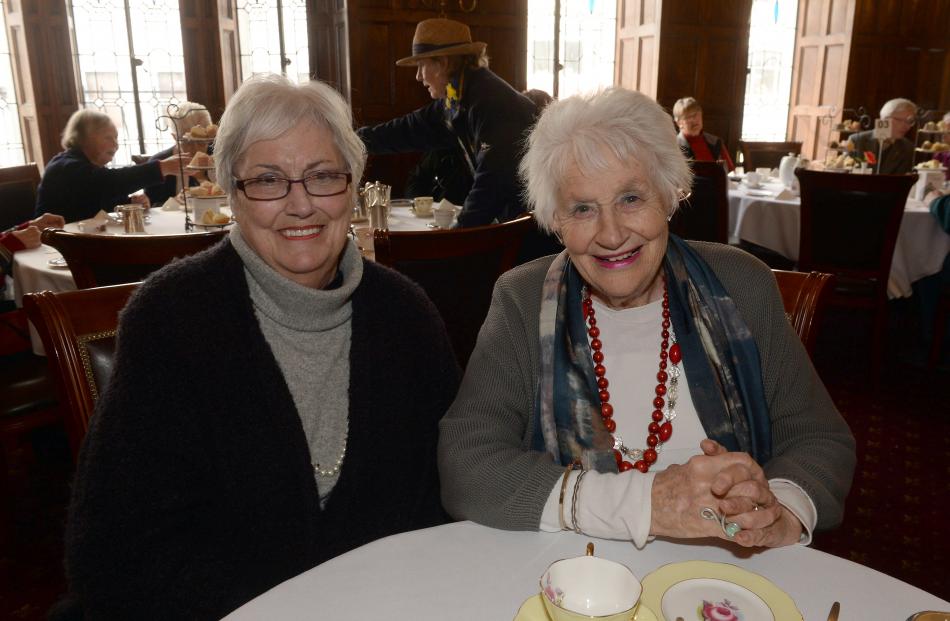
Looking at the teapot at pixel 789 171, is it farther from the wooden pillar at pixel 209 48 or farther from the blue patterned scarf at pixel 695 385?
the wooden pillar at pixel 209 48

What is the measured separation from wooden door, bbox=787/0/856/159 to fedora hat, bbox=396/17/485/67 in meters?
5.37

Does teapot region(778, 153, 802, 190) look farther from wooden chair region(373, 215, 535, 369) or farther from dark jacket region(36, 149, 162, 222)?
dark jacket region(36, 149, 162, 222)

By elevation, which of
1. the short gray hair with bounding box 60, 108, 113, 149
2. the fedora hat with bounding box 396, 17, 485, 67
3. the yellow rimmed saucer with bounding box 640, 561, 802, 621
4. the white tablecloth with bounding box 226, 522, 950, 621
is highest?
the fedora hat with bounding box 396, 17, 485, 67

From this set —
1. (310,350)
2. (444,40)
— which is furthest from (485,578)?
(444,40)

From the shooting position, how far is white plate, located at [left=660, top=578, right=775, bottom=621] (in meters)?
0.84

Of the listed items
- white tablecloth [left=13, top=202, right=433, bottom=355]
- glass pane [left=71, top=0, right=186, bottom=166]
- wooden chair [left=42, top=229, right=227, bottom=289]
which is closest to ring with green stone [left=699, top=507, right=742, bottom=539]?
wooden chair [left=42, top=229, right=227, bottom=289]

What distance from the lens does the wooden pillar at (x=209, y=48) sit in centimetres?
656

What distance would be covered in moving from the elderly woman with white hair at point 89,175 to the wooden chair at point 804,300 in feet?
9.42

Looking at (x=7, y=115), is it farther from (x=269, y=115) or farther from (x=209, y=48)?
(x=269, y=115)

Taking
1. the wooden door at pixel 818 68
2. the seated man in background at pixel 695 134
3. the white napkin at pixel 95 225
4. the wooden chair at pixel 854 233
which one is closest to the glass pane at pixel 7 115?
the white napkin at pixel 95 225

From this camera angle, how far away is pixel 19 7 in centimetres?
579

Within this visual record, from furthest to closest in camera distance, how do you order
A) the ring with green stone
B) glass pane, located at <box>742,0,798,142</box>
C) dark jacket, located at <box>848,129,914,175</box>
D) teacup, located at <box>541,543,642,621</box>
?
glass pane, located at <box>742,0,798,142</box>, dark jacket, located at <box>848,129,914,175</box>, the ring with green stone, teacup, located at <box>541,543,642,621</box>

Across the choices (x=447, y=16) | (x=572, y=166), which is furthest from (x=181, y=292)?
(x=447, y=16)

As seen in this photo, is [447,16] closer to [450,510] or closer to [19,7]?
[19,7]
